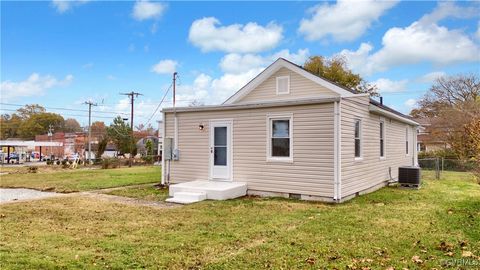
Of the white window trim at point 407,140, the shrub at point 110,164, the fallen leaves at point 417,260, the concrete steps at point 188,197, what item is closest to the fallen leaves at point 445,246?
the fallen leaves at point 417,260

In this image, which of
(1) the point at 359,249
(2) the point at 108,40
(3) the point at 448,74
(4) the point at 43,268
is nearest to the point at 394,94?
(3) the point at 448,74

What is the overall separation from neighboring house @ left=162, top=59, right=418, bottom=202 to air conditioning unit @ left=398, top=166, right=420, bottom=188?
68cm

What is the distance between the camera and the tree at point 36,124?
68.2 meters

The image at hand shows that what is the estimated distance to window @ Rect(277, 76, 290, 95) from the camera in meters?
15.9

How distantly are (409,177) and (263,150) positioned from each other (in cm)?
561

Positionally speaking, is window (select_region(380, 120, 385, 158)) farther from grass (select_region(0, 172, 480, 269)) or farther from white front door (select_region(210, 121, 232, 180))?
white front door (select_region(210, 121, 232, 180))

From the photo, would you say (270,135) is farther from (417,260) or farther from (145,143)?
(145,143)

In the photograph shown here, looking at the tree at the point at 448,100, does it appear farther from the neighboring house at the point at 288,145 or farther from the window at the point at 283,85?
the neighboring house at the point at 288,145

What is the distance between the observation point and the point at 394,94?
38.7m

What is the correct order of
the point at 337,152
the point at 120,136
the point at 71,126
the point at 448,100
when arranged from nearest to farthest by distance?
the point at 337,152, the point at 448,100, the point at 120,136, the point at 71,126

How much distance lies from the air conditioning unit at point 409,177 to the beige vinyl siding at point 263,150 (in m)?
4.64

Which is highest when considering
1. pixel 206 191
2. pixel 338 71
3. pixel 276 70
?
pixel 338 71

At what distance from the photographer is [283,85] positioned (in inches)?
629

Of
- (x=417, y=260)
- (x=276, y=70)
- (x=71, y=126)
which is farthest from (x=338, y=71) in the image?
(x=71, y=126)
